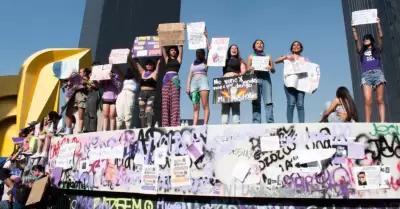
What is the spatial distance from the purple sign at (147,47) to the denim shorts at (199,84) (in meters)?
1.33

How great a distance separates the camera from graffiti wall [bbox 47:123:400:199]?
429cm

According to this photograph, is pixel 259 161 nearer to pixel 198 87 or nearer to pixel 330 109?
pixel 330 109

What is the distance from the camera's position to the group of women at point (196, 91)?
523 centimetres

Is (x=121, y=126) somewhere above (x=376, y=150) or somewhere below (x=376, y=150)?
above

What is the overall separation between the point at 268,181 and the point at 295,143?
64 centimetres

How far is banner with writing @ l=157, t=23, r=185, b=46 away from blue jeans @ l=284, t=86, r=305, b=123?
7.37 ft

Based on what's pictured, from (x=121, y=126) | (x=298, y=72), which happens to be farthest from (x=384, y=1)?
(x=121, y=126)

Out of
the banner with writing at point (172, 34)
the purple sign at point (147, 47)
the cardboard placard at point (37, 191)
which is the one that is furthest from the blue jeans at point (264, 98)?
the cardboard placard at point (37, 191)

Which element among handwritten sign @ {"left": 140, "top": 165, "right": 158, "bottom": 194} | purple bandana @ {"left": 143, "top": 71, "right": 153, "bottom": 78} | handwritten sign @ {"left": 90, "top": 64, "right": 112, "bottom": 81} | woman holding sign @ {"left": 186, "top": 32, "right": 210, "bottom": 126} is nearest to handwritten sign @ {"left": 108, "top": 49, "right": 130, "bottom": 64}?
handwritten sign @ {"left": 90, "top": 64, "right": 112, "bottom": 81}

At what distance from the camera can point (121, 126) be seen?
643cm

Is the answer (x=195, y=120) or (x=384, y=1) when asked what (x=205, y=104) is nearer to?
(x=195, y=120)

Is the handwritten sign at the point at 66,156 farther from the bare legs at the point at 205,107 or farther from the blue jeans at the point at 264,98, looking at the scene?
the blue jeans at the point at 264,98

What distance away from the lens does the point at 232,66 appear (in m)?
5.91

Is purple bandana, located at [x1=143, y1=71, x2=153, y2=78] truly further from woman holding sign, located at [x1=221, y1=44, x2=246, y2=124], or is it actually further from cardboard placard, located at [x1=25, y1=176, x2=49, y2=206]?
cardboard placard, located at [x1=25, y1=176, x2=49, y2=206]
